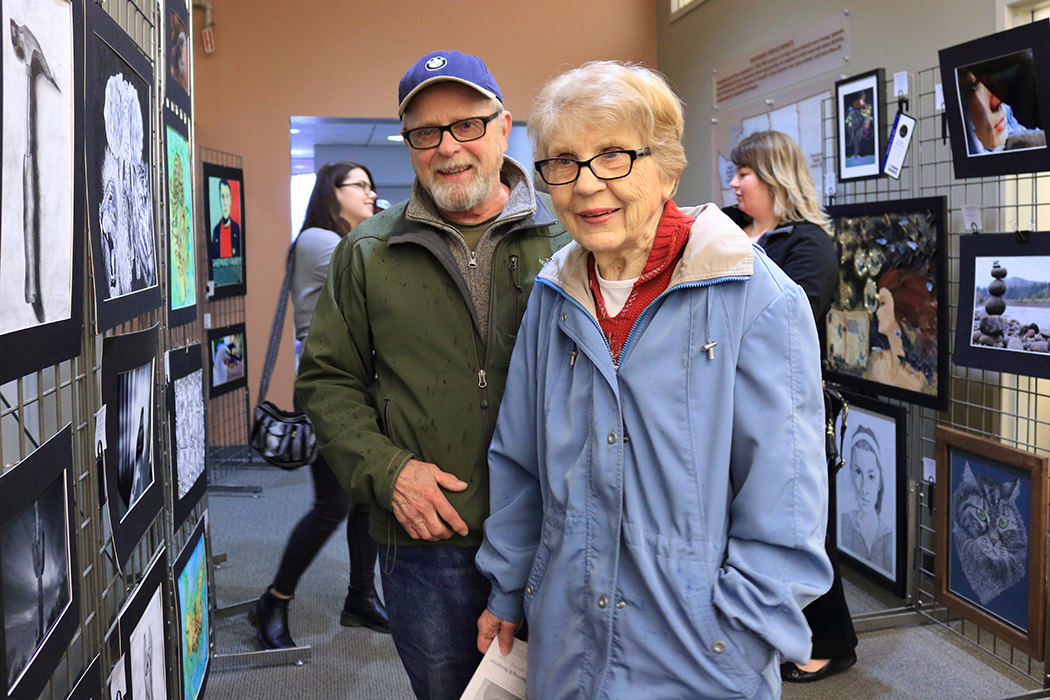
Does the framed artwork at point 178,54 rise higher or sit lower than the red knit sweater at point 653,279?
higher

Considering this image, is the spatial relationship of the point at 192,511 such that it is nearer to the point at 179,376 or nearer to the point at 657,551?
the point at 179,376

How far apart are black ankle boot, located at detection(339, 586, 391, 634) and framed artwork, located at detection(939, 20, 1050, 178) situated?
2623mm

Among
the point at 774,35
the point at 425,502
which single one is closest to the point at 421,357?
the point at 425,502

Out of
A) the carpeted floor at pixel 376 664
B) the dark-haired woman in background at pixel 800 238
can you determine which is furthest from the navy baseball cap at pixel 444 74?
the carpeted floor at pixel 376 664

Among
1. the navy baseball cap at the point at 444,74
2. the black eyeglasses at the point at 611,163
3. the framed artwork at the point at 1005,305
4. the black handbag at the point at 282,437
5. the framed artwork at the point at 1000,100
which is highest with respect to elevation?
the framed artwork at the point at 1000,100

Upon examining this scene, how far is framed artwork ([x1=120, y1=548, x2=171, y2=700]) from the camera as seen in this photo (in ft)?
4.86

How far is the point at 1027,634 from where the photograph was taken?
8.86 feet

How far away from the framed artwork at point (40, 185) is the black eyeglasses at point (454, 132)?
608mm

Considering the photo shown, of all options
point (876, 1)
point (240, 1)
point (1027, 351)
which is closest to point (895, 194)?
point (876, 1)

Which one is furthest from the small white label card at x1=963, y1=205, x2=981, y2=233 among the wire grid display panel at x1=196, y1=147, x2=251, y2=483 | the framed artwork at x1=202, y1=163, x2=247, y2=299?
the wire grid display panel at x1=196, y1=147, x2=251, y2=483

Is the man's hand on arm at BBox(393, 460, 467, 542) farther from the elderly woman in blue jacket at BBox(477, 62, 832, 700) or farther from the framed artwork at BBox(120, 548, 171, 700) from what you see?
the framed artwork at BBox(120, 548, 171, 700)

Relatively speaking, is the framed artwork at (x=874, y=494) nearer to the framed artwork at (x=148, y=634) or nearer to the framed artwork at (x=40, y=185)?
the framed artwork at (x=148, y=634)

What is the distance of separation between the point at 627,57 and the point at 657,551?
246 inches

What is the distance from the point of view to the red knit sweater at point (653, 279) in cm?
127
